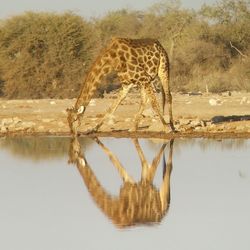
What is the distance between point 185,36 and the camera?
46.1m

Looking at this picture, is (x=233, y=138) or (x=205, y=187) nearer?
(x=205, y=187)

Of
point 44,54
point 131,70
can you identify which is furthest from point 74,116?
point 44,54

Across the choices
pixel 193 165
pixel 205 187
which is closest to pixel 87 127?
pixel 193 165

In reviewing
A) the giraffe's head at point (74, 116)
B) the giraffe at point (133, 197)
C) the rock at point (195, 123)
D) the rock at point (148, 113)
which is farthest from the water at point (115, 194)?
the rock at point (148, 113)

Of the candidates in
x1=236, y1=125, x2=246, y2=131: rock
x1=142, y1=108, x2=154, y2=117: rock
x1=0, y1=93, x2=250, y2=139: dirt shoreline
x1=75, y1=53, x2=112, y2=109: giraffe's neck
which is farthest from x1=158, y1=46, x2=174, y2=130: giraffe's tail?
x1=142, y1=108, x2=154, y2=117: rock

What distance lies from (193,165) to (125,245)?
5565mm

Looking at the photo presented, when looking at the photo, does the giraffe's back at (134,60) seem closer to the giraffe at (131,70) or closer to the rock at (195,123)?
the giraffe at (131,70)

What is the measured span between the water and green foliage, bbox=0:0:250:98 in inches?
652

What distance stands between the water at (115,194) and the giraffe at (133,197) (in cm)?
8

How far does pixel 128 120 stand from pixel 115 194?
33.0ft

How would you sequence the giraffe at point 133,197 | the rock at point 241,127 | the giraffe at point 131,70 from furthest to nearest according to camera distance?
the rock at point 241,127 → the giraffe at point 131,70 → the giraffe at point 133,197

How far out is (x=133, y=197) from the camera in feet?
36.2

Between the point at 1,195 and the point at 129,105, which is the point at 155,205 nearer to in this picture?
the point at 1,195

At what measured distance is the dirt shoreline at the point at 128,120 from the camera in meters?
18.5
